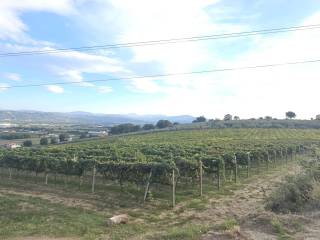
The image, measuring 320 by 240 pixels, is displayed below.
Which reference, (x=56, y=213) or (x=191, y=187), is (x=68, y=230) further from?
(x=191, y=187)

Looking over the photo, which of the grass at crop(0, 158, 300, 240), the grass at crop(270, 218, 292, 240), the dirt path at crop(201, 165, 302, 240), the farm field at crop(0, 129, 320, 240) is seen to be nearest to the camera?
the grass at crop(270, 218, 292, 240)

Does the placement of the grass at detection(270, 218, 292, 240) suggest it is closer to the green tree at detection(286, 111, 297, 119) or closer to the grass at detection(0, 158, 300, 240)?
the grass at detection(0, 158, 300, 240)

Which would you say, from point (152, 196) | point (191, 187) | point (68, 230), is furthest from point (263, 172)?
point (68, 230)

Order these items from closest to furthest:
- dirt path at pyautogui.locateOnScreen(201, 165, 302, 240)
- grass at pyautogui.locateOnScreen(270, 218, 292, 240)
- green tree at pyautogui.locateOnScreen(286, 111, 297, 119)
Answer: grass at pyautogui.locateOnScreen(270, 218, 292, 240) < dirt path at pyautogui.locateOnScreen(201, 165, 302, 240) < green tree at pyautogui.locateOnScreen(286, 111, 297, 119)

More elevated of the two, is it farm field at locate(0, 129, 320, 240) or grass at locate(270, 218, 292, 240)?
grass at locate(270, 218, 292, 240)

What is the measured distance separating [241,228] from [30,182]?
16499 mm

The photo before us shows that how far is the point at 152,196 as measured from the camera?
1827cm

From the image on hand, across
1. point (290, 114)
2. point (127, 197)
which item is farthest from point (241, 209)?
point (290, 114)

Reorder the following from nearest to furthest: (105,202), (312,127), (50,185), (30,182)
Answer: (105,202) < (50,185) < (30,182) < (312,127)

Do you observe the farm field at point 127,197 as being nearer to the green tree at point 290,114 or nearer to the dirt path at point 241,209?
the dirt path at point 241,209

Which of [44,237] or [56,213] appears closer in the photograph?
[44,237]

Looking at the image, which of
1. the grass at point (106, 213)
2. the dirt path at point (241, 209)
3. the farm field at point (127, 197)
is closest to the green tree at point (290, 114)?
the farm field at point (127, 197)

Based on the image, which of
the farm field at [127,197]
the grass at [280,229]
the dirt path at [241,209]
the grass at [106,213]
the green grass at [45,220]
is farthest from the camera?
the farm field at [127,197]

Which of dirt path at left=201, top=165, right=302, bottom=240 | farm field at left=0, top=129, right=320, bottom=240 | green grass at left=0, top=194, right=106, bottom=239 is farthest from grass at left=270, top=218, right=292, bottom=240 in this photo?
green grass at left=0, top=194, right=106, bottom=239
